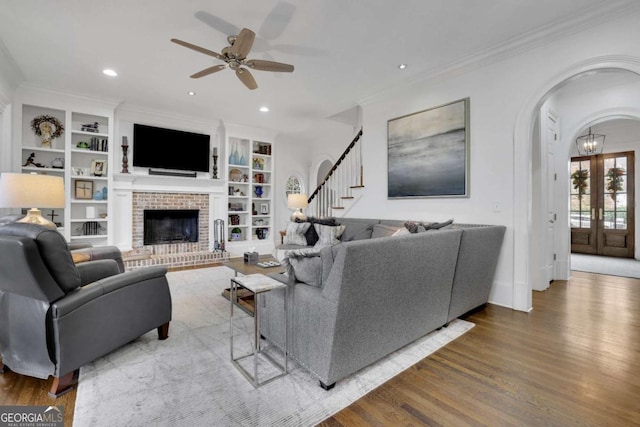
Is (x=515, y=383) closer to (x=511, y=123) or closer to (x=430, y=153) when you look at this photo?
(x=511, y=123)

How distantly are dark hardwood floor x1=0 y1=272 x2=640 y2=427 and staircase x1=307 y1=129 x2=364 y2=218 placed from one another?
10.0 ft

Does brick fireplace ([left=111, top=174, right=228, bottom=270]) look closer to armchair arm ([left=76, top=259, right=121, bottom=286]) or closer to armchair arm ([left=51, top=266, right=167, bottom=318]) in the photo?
armchair arm ([left=76, top=259, right=121, bottom=286])

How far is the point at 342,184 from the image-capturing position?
577cm

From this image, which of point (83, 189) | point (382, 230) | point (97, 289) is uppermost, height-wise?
point (83, 189)

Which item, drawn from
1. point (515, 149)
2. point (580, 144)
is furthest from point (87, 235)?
point (580, 144)

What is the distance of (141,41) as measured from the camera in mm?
3180

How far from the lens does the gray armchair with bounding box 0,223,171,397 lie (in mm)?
1595

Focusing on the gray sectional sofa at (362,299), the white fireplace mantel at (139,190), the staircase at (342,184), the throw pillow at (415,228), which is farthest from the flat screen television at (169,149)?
the gray sectional sofa at (362,299)

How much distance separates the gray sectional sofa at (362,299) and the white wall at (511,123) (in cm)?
113

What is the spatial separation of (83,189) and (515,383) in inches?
252

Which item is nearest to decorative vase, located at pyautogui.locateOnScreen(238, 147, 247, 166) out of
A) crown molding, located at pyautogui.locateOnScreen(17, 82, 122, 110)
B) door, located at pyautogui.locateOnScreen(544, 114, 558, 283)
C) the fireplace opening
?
the fireplace opening

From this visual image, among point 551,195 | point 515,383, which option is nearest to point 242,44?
point 515,383

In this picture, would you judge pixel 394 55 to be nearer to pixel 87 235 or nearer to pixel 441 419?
pixel 441 419

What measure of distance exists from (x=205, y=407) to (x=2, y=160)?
4.74m
